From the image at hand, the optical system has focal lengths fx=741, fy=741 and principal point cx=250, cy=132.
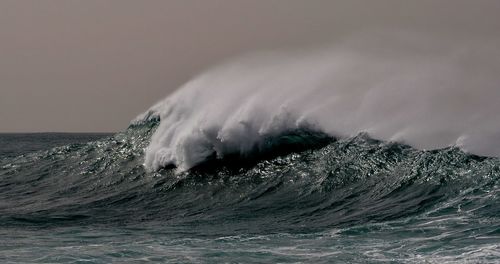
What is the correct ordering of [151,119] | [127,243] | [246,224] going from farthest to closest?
1. [151,119]
2. [246,224]
3. [127,243]

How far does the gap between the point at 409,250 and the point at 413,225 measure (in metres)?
2.60

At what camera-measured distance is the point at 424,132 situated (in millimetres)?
26344

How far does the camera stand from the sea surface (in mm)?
15328

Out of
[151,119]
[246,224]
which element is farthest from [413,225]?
[151,119]

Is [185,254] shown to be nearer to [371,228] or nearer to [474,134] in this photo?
[371,228]

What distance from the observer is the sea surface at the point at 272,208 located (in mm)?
15328

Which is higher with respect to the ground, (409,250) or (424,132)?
(424,132)

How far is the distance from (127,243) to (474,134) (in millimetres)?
13480

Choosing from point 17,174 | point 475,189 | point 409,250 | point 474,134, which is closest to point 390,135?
point 474,134

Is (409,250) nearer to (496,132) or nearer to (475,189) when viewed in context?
(475,189)

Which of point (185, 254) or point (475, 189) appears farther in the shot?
point (475, 189)

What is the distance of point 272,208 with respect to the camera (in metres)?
21.2

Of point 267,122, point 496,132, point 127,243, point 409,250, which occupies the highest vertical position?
point 267,122

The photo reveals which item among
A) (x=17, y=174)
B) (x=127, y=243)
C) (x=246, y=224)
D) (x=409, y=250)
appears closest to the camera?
(x=409, y=250)
